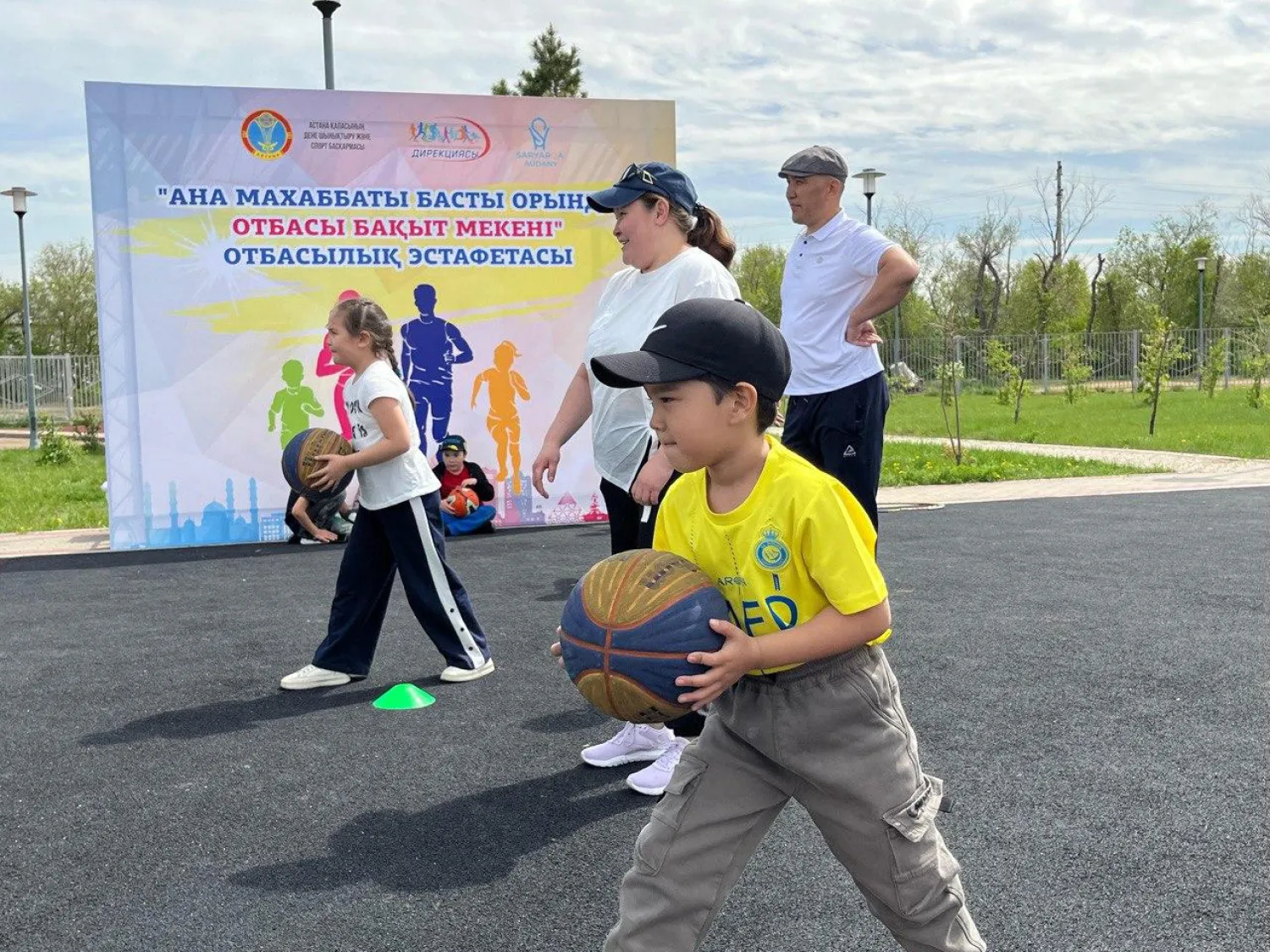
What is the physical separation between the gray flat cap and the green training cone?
9.59 feet

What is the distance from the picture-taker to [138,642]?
7.03 m

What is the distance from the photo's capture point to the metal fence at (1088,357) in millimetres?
38875

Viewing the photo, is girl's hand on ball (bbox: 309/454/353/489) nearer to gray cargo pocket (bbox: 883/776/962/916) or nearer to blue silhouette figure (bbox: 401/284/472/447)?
gray cargo pocket (bbox: 883/776/962/916)

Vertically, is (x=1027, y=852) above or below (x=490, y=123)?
below

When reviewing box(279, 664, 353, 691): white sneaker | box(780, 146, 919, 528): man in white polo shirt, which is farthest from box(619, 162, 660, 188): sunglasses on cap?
box(279, 664, 353, 691): white sneaker

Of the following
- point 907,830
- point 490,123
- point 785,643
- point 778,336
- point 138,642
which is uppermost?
point 490,123

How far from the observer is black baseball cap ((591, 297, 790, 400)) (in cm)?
248

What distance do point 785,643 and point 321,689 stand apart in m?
4.01

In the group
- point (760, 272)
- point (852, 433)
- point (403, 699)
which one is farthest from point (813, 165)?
point (760, 272)

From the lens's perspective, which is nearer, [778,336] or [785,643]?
[785,643]

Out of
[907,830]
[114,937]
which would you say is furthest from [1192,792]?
[114,937]

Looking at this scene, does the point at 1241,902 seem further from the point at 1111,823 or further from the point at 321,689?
the point at 321,689

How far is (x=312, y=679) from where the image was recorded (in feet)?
19.4

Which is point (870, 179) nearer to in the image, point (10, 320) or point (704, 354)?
point (704, 354)
